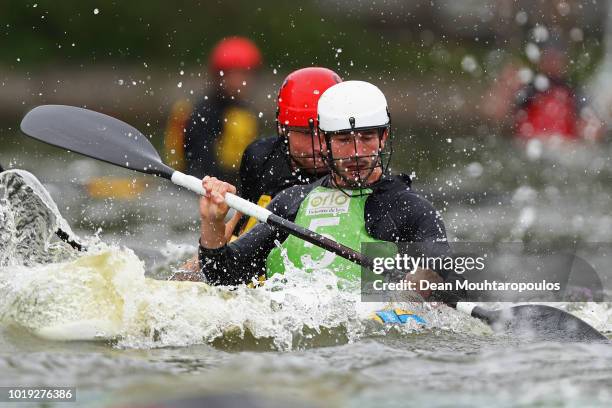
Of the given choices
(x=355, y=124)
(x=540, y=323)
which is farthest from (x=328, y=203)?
(x=540, y=323)

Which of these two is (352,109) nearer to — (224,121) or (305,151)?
(305,151)

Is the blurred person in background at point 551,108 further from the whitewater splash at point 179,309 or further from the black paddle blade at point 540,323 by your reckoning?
the whitewater splash at point 179,309

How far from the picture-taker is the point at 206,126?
28.9ft

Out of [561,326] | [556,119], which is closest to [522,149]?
[556,119]

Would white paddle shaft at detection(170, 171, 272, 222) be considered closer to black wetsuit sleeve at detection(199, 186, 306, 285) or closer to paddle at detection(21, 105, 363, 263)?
black wetsuit sleeve at detection(199, 186, 306, 285)

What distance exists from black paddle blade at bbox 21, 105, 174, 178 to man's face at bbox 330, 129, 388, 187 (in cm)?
115

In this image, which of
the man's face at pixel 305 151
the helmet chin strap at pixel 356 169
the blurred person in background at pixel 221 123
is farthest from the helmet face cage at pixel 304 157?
the blurred person in background at pixel 221 123

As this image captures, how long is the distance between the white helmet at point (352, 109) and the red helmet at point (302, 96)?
27.7 inches

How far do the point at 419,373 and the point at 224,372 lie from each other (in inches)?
30.6

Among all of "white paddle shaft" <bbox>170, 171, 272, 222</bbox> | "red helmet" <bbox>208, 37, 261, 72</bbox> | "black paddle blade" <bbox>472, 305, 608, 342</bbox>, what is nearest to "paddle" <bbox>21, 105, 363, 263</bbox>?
"white paddle shaft" <bbox>170, 171, 272, 222</bbox>

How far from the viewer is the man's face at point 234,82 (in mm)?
9305

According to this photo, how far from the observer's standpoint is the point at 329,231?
5.46 m

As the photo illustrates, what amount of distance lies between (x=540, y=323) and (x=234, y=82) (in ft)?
15.3

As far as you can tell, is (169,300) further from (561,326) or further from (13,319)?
(561,326)
